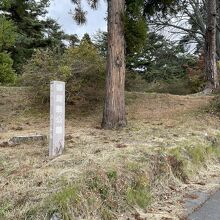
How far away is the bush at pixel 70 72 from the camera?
11.2 metres

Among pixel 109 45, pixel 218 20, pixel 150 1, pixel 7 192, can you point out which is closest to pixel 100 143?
pixel 7 192

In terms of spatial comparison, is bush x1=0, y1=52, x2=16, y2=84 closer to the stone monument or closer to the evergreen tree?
the stone monument

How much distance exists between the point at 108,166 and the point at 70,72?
21.0 feet

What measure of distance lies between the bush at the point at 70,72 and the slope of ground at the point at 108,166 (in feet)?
4.10

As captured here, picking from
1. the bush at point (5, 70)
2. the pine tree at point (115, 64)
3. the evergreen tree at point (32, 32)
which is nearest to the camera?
the pine tree at point (115, 64)

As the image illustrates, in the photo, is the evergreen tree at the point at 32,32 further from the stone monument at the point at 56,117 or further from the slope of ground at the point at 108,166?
the stone monument at the point at 56,117

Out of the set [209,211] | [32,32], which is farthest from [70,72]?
[32,32]

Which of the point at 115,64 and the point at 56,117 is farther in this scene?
the point at 115,64

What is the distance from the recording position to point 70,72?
10.8 m

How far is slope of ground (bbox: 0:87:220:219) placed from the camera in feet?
12.4

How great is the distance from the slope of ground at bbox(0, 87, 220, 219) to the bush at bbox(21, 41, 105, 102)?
1251 mm

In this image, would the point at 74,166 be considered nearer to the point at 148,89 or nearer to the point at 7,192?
the point at 7,192

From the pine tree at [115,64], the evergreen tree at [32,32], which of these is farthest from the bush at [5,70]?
the evergreen tree at [32,32]

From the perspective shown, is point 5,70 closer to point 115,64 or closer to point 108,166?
point 115,64
